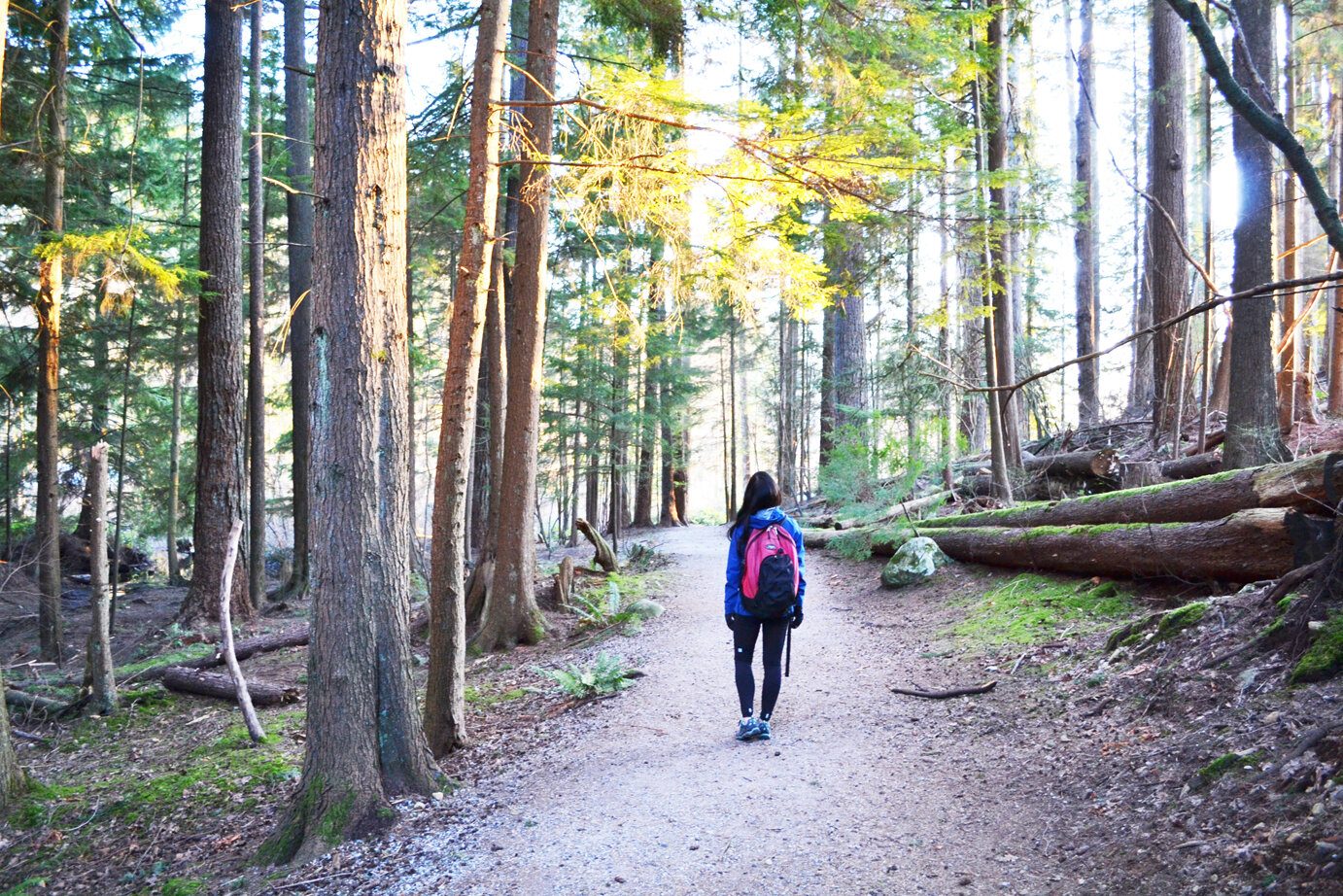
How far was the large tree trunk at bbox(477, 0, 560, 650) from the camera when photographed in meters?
9.75

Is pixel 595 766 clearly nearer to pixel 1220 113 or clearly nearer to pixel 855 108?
pixel 855 108

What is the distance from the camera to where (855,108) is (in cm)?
712

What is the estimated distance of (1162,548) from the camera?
6.81 meters

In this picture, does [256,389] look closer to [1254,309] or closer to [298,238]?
[298,238]

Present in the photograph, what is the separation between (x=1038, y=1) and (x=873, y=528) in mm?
15414

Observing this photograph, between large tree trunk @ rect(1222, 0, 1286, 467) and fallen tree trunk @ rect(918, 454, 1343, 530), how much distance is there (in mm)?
1453

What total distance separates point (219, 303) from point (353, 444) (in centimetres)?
880

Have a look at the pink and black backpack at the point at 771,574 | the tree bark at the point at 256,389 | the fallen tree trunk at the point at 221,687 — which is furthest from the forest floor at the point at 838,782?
the tree bark at the point at 256,389

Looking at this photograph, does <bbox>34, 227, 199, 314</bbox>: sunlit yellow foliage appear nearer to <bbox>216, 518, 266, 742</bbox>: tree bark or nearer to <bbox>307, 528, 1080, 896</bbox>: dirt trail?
<bbox>216, 518, 266, 742</bbox>: tree bark

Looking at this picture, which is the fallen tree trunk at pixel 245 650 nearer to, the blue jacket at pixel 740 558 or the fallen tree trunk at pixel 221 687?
the fallen tree trunk at pixel 221 687

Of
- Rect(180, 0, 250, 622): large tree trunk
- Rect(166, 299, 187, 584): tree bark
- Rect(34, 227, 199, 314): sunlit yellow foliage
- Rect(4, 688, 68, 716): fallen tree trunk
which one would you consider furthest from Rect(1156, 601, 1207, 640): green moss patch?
Rect(166, 299, 187, 584): tree bark

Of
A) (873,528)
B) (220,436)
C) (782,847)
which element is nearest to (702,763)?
(782,847)

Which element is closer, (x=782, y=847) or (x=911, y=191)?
(x=782, y=847)

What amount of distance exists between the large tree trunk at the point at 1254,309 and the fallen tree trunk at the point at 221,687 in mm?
10803
